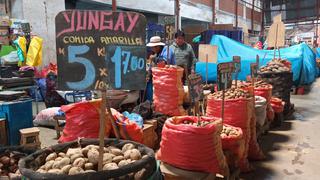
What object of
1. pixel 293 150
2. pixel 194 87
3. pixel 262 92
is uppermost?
pixel 194 87

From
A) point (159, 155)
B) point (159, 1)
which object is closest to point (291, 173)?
point (159, 155)

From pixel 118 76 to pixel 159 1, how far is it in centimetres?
1158

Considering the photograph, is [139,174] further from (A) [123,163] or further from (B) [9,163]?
(B) [9,163]

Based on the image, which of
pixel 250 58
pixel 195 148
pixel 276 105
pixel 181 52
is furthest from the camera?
pixel 250 58

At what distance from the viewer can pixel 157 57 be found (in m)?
5.69

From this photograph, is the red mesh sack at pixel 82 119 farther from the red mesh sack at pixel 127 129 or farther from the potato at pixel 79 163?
the potato at pixel 79 163

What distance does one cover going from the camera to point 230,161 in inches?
128

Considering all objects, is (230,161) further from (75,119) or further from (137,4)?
(137,4)

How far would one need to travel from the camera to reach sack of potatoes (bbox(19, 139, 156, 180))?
1.73 meters

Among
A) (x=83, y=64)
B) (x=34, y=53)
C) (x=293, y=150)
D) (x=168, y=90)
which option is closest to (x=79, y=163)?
(x=83, y=64)

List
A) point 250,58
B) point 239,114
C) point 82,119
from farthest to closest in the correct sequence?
point 250,58
point 239,114
point 82,119

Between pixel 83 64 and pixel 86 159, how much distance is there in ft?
1.82

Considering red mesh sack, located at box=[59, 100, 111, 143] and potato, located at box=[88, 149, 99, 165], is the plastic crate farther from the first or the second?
potato, located at box=[88, 149, 99, 165]

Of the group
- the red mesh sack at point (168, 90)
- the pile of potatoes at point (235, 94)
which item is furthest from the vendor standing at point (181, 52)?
the pile of potatoes at point (235, 94)
